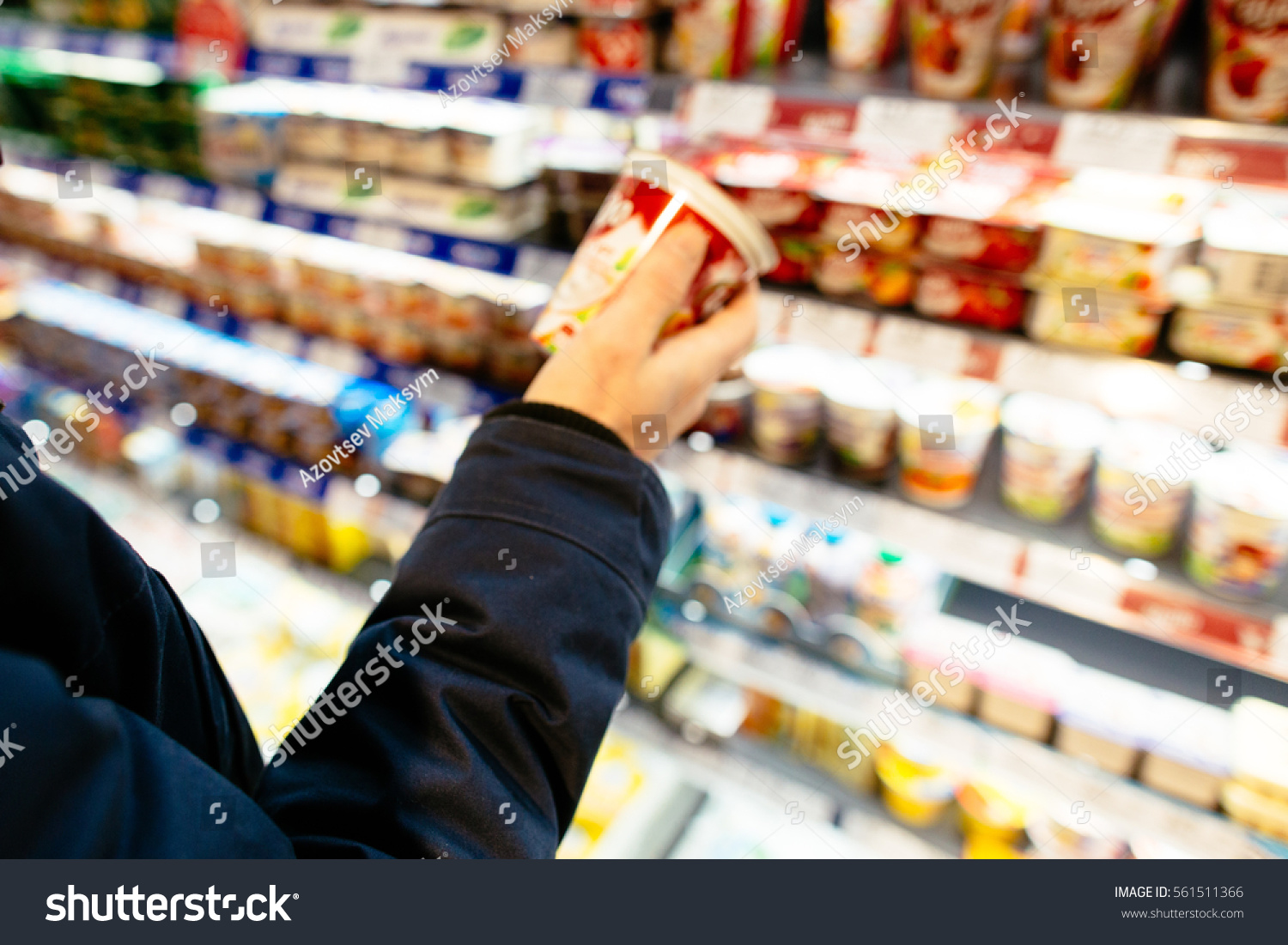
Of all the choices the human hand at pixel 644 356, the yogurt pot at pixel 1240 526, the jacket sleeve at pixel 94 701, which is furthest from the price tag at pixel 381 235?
the yogurt pot at pixel 1240 526

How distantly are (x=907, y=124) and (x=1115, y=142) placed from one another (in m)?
0.24

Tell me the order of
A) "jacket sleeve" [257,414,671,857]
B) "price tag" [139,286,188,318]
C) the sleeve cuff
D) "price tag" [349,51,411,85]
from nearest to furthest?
"jacket sleeve" [257,414,671,857] < the sleeve cuff < "price tag" [349,51,411,85] < "price tag" [139,286,188,318]

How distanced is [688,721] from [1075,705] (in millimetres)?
755

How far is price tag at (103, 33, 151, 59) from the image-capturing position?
1971 mm

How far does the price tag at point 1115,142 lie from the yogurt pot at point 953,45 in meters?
0.14

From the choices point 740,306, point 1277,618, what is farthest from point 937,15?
point 1277,618

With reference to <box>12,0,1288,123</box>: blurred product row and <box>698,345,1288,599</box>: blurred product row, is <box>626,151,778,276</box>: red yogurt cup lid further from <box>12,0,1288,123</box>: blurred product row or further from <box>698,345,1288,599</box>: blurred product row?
<box>698,345,1288,599</box>: blurred product row

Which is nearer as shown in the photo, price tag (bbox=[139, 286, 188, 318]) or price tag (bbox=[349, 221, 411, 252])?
price tag (bbox=[349, 221, 411, 252])

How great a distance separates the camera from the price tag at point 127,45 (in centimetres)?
197

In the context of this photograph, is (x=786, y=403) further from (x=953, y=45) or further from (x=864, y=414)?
(x=953, y=45)

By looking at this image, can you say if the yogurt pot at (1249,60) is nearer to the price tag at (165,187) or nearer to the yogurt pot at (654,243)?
the yogurt pot at (654,243)

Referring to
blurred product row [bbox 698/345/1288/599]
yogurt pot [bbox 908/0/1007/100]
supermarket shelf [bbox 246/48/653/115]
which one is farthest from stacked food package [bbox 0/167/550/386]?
yogurt pot [bbox 908/0/1007/100]

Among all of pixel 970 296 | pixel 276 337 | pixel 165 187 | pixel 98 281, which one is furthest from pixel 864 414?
pixel 98 281

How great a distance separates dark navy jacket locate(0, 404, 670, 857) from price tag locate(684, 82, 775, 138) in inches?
24.1
